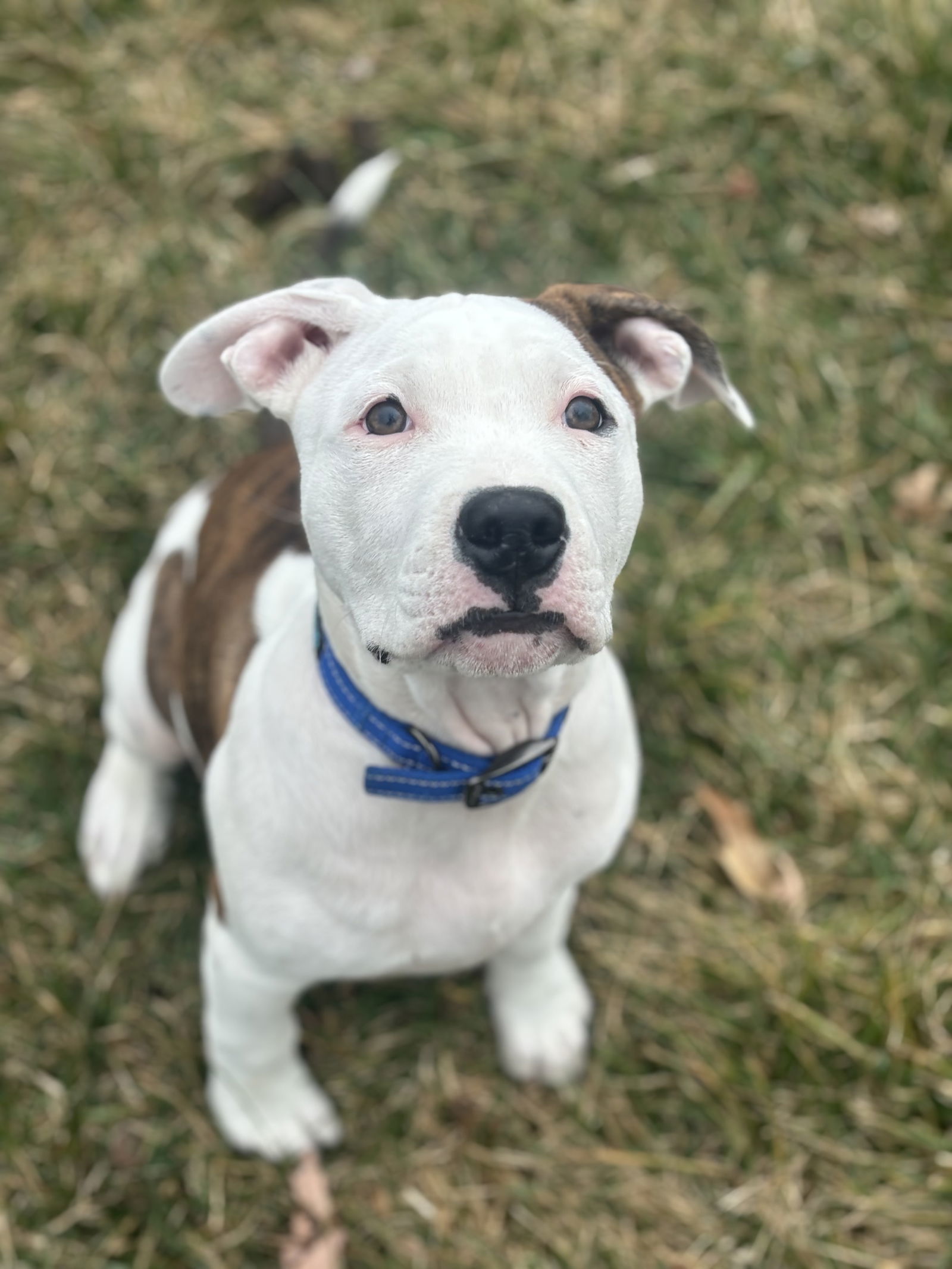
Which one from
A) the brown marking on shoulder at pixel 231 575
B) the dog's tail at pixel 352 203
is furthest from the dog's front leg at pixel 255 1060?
the dog's tail at pixel 352 203

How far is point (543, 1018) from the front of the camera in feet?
11.7

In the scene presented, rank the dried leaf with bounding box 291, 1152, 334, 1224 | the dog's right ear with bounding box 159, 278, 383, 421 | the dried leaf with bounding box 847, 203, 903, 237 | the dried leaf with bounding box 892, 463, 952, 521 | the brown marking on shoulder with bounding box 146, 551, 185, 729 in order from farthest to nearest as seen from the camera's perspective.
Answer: the dried leaf with bounding box 847, 203, 903, 237
the dried leaf with bounding box 892, 463, 952, 521
the dried leaf with bounding box 291, 1152, 334, 1224
the brown marking on shoulder with bounding box 146, 551, 185, 729
the dog's right ear with bounding box 159, 278, 383, 421

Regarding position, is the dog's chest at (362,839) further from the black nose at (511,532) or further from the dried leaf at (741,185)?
the dried leaf at (741,185)

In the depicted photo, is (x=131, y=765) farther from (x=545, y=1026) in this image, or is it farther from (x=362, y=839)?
(x=362, y=839)

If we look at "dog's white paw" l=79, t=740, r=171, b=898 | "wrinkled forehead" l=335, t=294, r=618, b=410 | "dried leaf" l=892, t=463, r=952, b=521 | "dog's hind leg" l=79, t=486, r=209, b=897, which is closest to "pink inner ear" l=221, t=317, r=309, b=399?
"wrinkled forehead" l=335, t=294, r=618, b=410

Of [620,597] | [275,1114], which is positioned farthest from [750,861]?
[275,1114]

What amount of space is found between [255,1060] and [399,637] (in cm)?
169

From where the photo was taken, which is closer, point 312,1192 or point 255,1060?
point 255,1060

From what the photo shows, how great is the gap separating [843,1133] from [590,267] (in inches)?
118

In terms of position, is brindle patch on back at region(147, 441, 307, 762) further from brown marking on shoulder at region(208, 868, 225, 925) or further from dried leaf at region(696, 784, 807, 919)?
dried leaf at region(696, 784, 807, 919)

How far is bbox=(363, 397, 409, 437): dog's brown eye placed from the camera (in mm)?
2023

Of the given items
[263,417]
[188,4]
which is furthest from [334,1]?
[263,417]

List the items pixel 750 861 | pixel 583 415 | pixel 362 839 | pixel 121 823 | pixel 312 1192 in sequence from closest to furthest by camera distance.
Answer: pixel 583 415 < pixel 362 839 < pixel 312 1192 < pixel 121 823 < pixel 750 861

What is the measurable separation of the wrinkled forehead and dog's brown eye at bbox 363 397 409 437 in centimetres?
3
